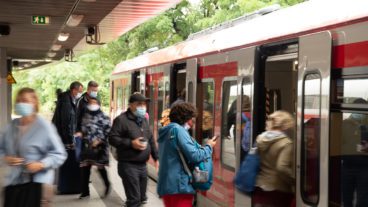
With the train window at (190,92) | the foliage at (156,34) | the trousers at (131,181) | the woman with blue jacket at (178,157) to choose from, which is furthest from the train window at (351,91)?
the foliage at (156,34)

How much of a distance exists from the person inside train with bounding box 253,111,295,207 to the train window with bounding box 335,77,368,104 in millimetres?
748

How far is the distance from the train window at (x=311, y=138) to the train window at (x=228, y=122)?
2095mm

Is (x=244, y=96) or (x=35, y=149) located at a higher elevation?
(x=244, y=96)

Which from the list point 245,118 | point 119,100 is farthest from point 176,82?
point 119,100

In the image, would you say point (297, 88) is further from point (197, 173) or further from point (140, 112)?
point (140, 112)

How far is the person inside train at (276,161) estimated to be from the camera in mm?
5504

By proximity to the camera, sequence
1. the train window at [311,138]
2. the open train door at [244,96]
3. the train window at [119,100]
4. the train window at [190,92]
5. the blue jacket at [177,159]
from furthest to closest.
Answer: the train window at [119,100]
the train window at [190,92]
the open train door at [244,96]
the blue jacket at [177,159]
the train window at [311,138]

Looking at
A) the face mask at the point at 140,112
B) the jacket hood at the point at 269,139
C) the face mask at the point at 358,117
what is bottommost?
the jacket hood at the point at 269,139

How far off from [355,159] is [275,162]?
3.09 feet

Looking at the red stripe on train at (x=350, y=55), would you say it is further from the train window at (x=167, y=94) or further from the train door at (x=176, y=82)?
the train window at (x=167, y=94)

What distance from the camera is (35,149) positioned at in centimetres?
499

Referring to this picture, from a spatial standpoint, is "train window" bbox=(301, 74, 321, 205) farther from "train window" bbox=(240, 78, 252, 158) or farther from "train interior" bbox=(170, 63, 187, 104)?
"train interior" bbox=(170, 63, 187, 104)

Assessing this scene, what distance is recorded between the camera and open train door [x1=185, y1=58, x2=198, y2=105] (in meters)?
9.38

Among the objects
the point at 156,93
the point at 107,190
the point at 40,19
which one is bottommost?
the point at 107,190
